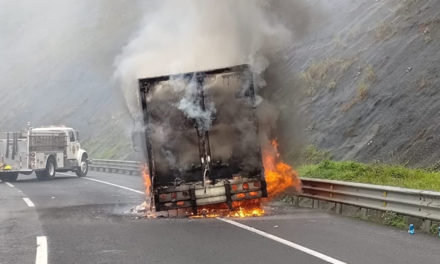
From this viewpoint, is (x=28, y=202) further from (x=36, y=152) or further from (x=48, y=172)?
(x=48, y=172)

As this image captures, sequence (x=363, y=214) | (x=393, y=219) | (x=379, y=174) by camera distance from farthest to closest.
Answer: (x=379, y=174), (x=363, y=214), (x=393, y=219)

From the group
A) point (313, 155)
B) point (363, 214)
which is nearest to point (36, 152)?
point (313, 155)

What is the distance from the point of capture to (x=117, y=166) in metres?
35.2

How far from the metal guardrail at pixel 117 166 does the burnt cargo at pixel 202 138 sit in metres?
16.8

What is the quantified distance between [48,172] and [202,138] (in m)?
19.1

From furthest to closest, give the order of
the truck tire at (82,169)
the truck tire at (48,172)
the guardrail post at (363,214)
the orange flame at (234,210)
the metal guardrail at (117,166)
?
the truck tire at (82,169)
the metal guardrail at (117,166)
the truck tire at (48,172)
the orange flame at (234,210)
the guardrail post at (363,214)

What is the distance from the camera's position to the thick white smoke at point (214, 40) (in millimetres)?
15812

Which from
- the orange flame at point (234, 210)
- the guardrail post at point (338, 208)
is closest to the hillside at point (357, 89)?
the orange flame at point (234, 210)

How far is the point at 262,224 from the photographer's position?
37.4 ft

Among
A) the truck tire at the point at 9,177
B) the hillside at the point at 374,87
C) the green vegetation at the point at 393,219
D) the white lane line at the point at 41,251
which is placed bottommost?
the white lane line at the point at 41,251

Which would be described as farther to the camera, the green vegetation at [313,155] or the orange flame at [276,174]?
the green vegetation at [313,155]

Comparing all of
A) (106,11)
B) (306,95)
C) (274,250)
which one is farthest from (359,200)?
(106,11)

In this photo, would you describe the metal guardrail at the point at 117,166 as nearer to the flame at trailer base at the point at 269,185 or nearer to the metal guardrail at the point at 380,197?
the flame at trailer base at the point at 269,185

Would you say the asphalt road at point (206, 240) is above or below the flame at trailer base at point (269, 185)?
below
